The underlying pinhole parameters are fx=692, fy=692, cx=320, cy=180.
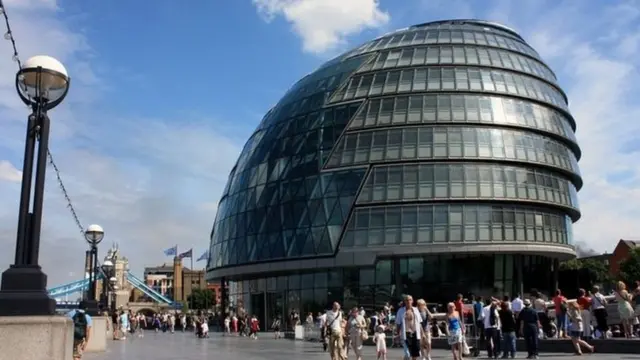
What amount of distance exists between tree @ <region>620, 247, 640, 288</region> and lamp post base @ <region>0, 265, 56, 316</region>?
91.6m

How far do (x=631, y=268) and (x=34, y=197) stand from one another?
305ft

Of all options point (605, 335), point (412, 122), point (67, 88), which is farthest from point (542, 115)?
point (67, 88)

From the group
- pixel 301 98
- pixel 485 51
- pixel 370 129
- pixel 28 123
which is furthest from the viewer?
pixel 301 98

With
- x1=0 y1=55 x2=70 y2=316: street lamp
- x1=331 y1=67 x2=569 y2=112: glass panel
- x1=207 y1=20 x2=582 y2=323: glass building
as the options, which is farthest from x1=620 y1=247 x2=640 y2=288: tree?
x1=0 y1=55 x2=70 y2=316: street lamp

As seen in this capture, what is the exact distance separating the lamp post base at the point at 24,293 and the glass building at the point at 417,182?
4395 cm

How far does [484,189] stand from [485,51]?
1388 cm

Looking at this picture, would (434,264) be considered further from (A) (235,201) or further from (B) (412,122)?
(A) (235,201)

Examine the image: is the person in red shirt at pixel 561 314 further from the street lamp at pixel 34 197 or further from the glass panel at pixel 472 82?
the glass panel at pixel 472 82

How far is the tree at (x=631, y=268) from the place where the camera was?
294 feet

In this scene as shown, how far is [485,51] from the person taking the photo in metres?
59.7

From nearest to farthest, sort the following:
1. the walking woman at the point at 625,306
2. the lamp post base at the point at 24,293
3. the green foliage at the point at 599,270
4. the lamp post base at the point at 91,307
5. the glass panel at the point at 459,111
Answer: the lamp post base at the point at 24,293 < the walking woman at the point at 625,306 < the lamp post base at the point at 91,307 < the glass panel at the point at 459,111 < the green foliage at the point at 599,270

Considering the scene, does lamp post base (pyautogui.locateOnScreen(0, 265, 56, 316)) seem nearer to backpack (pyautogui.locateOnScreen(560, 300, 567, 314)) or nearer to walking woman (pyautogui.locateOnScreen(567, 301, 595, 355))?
walking woman (pyautogui.locateOnScreen(567, 301, 595, 355))

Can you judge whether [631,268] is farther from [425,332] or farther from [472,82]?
[425,332]

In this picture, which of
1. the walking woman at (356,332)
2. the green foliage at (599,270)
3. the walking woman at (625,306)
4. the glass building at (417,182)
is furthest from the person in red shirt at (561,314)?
the green foliage at (599,270)
